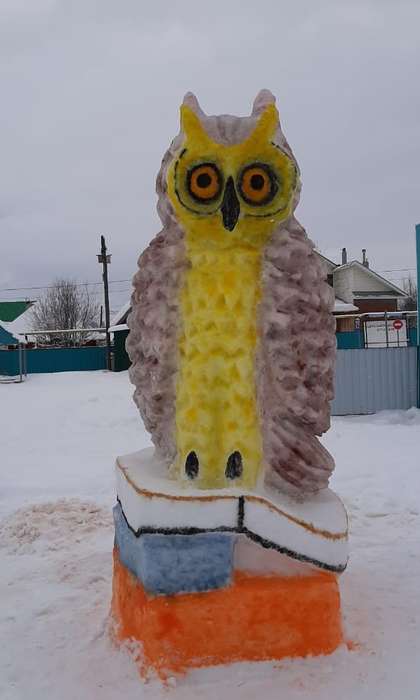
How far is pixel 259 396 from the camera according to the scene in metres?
2.87

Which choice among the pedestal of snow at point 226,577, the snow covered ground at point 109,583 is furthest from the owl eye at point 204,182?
the snow covered ground at point 109,583

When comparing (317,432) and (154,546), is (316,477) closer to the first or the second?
(317,432)

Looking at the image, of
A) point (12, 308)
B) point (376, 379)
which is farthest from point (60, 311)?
point (376, 379)

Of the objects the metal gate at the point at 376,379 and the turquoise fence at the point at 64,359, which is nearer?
the metal gate at the point at 376,379

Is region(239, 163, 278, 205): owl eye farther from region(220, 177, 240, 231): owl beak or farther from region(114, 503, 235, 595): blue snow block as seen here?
region(114, 503, 235, 595): blue snow block

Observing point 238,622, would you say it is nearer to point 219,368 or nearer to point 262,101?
point 219,368

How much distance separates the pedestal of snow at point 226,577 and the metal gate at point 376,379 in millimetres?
7040

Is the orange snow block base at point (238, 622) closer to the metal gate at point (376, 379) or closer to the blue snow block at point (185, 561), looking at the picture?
the blue snow block at point (185, 561)

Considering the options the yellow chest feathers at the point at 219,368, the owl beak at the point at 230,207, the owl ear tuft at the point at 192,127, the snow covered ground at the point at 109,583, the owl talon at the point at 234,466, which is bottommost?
the snow covered ground at the point at 109,583

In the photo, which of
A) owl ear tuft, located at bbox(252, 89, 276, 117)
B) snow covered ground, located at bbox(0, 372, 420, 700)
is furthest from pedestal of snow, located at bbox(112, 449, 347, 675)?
owl ear tuft, located at bbox(252, 89, 276, 117)

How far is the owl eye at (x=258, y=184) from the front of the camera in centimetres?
279

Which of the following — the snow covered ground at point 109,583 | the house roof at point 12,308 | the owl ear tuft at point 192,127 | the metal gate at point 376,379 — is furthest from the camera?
the house roof at point 12,308

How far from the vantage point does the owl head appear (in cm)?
279

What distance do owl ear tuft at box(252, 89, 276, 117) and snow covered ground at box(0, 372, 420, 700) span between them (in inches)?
101
